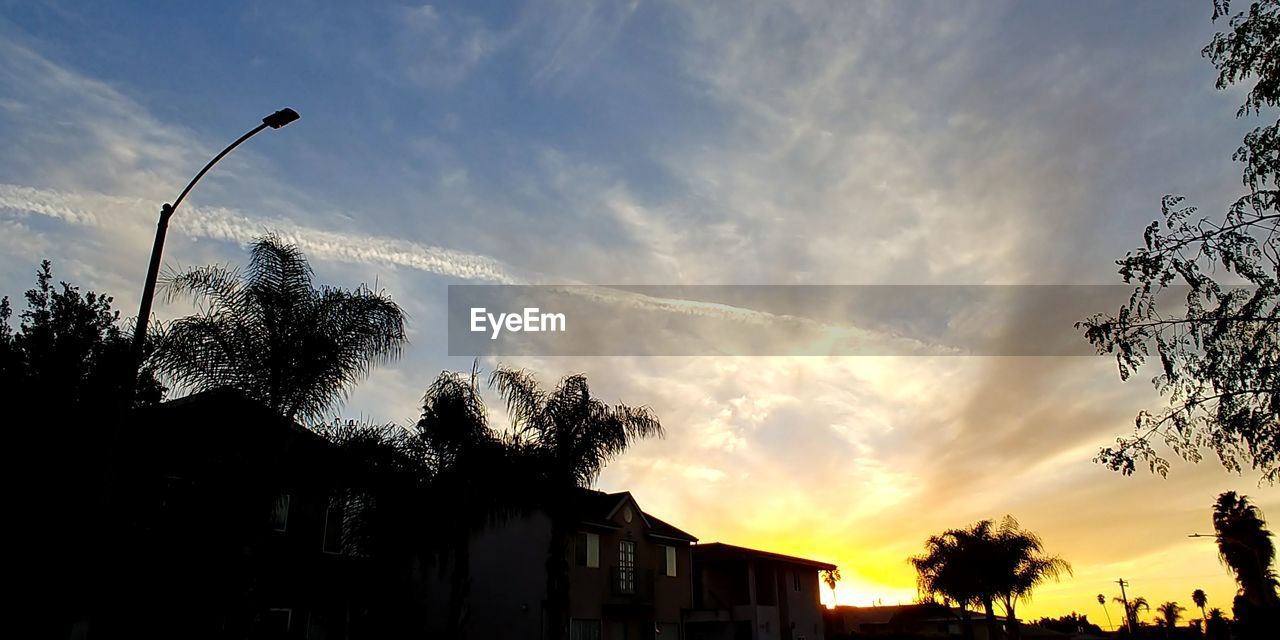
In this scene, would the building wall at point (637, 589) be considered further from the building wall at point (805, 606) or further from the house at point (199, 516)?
the house at point (199, 516)

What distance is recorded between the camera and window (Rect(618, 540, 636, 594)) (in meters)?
35.8

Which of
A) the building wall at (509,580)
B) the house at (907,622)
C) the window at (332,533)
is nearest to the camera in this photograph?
the window at (332,533)

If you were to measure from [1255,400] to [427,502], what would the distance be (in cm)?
2021

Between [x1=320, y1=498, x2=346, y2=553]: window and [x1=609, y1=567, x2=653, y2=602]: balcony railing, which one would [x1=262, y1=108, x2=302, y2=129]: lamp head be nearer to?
[x1=320, y1=498, x2=346, y2=553]: window

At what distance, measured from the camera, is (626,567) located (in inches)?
1438

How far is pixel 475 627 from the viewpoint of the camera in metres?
32.6

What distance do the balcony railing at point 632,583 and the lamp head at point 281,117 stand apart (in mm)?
26318

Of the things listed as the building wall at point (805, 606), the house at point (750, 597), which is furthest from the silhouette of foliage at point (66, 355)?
the building wall at point (805, 606)

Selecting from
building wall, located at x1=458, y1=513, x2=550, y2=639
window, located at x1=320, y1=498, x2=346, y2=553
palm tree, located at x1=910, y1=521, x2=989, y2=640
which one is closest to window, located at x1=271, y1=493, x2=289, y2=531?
window, located at x1=320, y1=498, x2=346, y2=553

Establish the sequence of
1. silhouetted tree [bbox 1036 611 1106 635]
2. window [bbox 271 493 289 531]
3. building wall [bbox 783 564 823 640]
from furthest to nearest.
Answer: silhouetted tree [bbox 1036 611 1106 635] < building wall [bbox 783 564 823 640] < window [bbox 271 493 289 531]

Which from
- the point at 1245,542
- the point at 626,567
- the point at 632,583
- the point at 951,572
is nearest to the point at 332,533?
the point at 626,567

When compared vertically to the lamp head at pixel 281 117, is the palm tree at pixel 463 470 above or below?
below

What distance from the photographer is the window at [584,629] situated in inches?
1300

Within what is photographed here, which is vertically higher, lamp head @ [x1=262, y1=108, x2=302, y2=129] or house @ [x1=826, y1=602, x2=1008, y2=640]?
lamp head @ [x1=262, y1=108, x2=302, y2=129]
